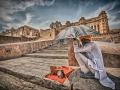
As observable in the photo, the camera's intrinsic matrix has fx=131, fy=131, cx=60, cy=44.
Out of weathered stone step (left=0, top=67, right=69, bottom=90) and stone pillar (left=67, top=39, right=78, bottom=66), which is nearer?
weathered stone step (left=0, top=67, right=69, bottom=90)

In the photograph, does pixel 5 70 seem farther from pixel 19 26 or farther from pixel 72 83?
pixel 72 83

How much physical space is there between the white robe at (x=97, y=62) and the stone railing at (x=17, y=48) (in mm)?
4041

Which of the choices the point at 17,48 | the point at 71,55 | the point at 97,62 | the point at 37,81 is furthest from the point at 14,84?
the point at 17,48

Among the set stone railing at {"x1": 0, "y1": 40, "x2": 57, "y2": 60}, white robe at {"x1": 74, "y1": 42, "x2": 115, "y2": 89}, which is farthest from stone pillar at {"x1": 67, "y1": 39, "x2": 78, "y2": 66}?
stone railing at {"x1": 0, "y1": 40, "x2": 57, "y2": 60}

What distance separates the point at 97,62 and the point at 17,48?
4915 mm

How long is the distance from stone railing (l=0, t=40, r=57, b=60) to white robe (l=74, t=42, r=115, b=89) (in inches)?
159

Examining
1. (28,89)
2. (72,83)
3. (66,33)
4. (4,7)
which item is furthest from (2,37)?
(72,83)

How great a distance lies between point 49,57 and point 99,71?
3251mm

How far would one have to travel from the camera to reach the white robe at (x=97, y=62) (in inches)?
117

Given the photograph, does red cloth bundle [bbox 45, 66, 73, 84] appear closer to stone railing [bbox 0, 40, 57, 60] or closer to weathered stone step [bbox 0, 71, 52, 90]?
weathered stone step [bbox 0, 71, 52, 90]

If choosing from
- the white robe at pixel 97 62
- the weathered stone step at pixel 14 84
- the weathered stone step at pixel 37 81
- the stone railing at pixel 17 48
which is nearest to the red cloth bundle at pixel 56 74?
the weathered stone step at pixel 37 81

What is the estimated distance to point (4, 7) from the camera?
17.0 feet

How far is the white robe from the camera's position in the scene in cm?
297

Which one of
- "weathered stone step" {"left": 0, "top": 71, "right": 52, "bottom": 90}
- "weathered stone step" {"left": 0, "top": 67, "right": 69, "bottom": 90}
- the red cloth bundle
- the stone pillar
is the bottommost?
"weathered stone step" {"left": 0, "top": 71, "right": 52, "bottom": 90}
